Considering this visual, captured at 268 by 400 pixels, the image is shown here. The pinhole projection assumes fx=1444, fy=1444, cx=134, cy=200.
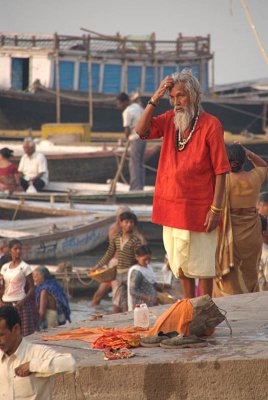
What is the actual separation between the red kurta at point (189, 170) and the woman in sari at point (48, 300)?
4.79 m

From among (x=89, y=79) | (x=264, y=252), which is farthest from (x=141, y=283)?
(x=89, y=79)

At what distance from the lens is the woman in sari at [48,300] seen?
12.5 m

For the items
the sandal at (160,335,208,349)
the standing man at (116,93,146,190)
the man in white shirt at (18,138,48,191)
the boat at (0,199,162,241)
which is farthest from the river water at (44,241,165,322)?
the sandal at (160,335,208,349)

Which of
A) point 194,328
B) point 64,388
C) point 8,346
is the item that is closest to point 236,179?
point 194,328

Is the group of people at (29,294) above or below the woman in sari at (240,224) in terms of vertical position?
below

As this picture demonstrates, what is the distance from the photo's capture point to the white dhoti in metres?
7.84

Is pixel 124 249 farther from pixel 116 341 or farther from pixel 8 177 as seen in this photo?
pixel 8 177

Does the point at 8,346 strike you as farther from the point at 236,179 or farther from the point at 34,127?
the point at 34,127

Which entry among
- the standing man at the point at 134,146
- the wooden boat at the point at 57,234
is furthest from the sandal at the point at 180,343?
the standing man at the point at 134,146

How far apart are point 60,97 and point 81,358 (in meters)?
26.5

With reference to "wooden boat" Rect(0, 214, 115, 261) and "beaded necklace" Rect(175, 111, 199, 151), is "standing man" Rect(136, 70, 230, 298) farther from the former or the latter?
"wooden boat" Rect(0, 214, 115, 261)

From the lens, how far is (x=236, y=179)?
8.96 meters

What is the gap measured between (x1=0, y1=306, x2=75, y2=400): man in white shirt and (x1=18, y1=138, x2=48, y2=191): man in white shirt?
15.2 metres

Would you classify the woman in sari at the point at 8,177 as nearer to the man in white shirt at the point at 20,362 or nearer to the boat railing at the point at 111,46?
the boat railing at the point at 111,46
